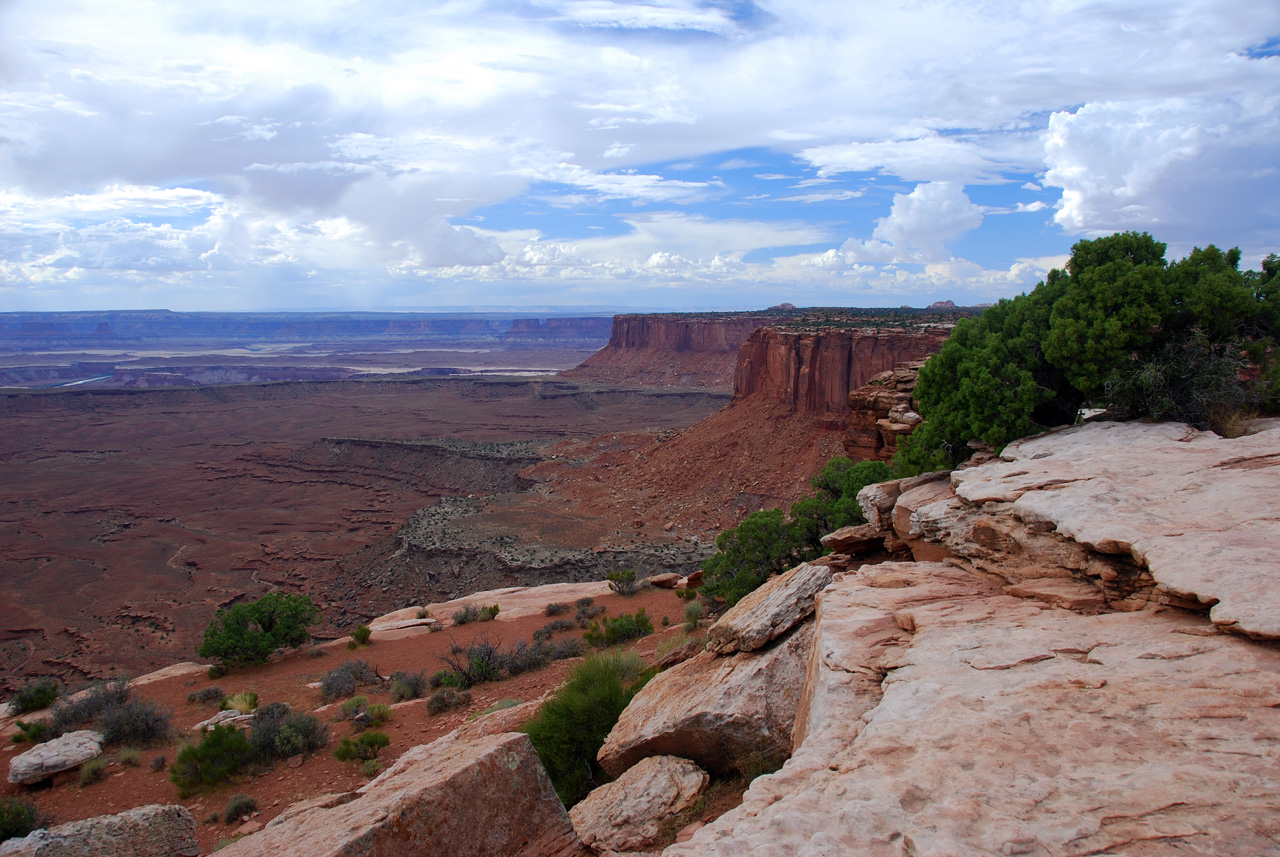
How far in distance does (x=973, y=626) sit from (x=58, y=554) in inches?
1785

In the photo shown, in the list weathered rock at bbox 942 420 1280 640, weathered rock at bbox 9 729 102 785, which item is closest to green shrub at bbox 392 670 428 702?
weathered rock at bbox 9 729 102 785

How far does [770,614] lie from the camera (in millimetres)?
8633

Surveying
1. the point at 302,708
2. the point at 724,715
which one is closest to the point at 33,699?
the point at 302,708

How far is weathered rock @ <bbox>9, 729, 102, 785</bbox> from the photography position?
32.6ft

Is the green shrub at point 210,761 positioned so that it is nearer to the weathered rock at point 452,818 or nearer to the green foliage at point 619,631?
the weathered rock at point 452,818

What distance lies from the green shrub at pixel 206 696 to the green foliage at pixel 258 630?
2402 mm

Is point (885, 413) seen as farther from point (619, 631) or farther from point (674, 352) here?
point (674, 352)

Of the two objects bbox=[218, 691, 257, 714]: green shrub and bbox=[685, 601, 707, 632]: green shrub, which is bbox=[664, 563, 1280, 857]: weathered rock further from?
bbox=[218, 691, 257, 714]: green shrub

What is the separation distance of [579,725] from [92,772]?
7.87 meters

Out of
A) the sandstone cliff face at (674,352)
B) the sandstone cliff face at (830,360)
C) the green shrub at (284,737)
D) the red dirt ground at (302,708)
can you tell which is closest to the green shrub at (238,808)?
the red dirt ground at (302,708)

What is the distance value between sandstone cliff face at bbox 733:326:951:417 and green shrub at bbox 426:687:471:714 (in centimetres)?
3106

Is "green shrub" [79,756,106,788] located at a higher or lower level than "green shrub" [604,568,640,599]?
higher

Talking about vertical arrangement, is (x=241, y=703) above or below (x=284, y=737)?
below

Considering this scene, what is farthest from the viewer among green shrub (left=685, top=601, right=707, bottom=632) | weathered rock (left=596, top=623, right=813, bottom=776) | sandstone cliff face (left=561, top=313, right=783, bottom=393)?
sandstone cliff face (left=561, top=313, right=783, bottom=393)
